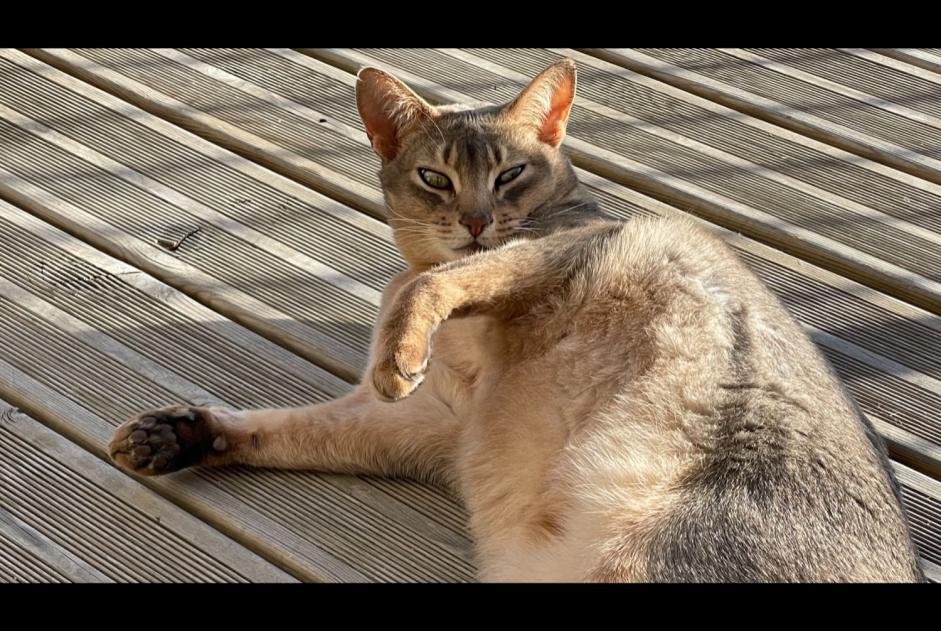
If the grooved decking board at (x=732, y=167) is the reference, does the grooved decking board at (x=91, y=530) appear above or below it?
below

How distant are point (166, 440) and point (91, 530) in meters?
0.25

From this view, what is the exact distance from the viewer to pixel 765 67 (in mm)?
4211

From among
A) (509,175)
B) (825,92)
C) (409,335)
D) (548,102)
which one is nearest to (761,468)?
(409,335)

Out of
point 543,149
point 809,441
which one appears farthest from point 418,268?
point 809,441

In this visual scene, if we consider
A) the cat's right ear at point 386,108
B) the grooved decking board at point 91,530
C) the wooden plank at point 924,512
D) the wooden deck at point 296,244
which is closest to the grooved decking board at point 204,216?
the wooden deck at point 296,244

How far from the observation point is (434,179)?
305 centimetres

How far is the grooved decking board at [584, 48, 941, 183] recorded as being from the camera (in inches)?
151

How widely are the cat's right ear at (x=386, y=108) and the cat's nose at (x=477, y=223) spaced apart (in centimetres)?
34

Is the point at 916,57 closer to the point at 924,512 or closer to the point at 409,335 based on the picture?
the point at 924,512

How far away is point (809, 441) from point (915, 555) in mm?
282

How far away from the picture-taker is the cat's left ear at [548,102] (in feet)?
Result: 9.98

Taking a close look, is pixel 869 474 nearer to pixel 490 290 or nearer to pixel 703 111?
pixel 490 290

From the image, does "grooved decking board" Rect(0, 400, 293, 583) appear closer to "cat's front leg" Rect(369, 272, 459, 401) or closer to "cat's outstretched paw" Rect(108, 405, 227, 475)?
"cat's outstretched paw" Rect(108, 405, 227, 475)

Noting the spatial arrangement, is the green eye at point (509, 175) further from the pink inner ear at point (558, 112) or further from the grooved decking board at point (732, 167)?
the grooved decking board at point (732, 167)
